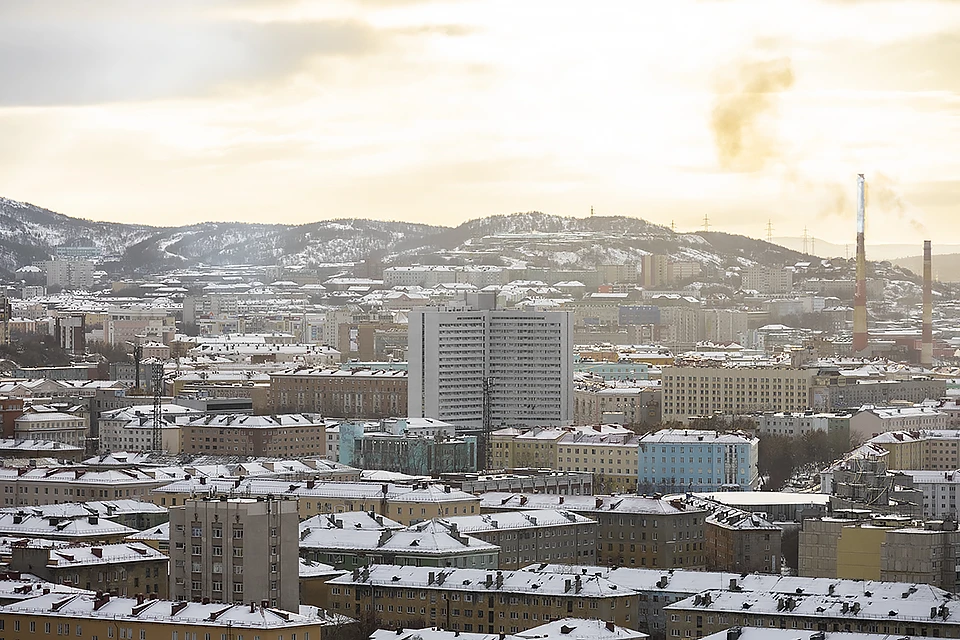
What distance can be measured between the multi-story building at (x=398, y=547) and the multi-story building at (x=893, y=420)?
926 inches

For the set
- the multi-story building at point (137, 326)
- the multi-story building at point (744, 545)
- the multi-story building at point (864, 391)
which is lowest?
the multi-story building at point (744, 545)

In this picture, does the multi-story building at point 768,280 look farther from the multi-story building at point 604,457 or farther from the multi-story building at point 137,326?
the multi-story building at point 604,457

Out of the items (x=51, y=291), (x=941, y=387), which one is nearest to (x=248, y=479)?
(x=941, y=387)

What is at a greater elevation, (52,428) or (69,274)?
(69,274)

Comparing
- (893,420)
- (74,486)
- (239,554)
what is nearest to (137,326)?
(893,420)

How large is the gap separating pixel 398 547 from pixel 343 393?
31.2 metres

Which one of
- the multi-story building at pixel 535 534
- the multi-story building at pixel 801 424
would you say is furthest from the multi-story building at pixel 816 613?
the multi-story building at pixel 801 424

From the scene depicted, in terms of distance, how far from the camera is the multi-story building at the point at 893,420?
53094mm

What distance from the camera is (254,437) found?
48594 millimetres

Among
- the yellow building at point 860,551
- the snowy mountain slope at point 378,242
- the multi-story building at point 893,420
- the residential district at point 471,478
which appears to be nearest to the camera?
the residential district at point 471,478

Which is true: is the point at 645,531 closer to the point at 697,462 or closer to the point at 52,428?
the point at 697,462

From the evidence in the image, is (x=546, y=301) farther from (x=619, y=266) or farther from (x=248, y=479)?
(x=248, y=479)

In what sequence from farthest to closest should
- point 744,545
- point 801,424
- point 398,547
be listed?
point 801,424 < point 744,545 < point 398,547

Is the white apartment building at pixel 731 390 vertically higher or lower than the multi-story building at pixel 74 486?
higher
